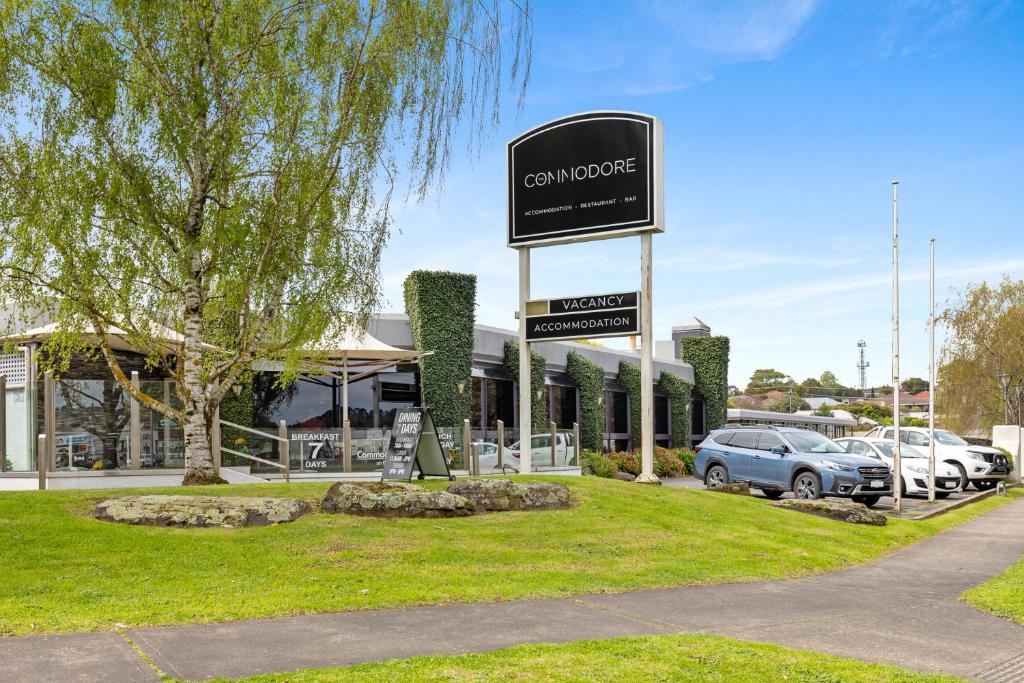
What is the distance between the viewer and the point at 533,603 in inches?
368

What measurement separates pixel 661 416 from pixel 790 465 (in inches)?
1049

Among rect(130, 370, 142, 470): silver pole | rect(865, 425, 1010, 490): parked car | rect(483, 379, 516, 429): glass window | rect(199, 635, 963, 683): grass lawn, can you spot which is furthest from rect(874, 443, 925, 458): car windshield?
rect(199, 635, 963, 683): grass lawn

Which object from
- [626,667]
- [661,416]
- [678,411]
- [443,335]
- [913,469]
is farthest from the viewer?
[661,416]

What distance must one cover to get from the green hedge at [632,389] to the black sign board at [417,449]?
93.7ft

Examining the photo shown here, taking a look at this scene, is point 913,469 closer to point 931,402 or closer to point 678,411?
point 931,402

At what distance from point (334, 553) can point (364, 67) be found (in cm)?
750

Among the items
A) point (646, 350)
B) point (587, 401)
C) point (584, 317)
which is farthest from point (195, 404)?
point (587, 401)

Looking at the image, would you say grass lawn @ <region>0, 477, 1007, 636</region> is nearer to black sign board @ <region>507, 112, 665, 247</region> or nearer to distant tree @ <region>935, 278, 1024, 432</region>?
black sign board @ <region>507, 112, 665, 247</region>

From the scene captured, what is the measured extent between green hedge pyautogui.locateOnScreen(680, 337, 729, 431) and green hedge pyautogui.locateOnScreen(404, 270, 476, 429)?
21517 mm

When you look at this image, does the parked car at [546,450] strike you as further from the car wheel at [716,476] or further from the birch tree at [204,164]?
the birch tree at [204,164]

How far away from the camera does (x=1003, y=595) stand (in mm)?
10422

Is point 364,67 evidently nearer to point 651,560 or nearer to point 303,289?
point 303,289

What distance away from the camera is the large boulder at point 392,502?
507 inches

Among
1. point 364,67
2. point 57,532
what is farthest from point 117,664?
point 364,67
